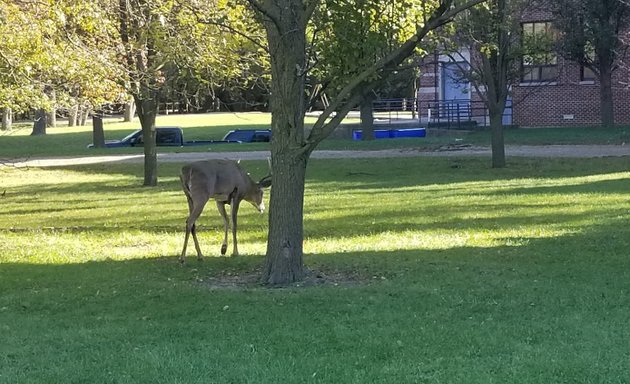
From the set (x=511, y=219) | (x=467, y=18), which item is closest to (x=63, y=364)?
(x=511, y=219)

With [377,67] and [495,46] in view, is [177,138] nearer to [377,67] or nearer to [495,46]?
[495,46]

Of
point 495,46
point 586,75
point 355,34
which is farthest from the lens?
point 586,75

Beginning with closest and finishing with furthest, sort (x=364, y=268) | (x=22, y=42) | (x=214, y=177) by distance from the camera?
(x=364, y=268) < (x=214, y=177) < (x=22, y=42)

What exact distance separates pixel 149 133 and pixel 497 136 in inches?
359

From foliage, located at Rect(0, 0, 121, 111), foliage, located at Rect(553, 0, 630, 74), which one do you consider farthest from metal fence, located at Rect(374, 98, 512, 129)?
foliage, located at Rect(0, 0, 121, 111)

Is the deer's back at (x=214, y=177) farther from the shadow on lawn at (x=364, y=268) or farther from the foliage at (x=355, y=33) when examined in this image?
the foliage at (x=355, y=33)

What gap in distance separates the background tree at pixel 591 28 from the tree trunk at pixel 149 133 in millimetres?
17522

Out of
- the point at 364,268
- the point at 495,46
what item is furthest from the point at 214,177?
the point at 495,46

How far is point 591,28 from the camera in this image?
1325 inches

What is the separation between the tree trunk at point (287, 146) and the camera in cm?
876

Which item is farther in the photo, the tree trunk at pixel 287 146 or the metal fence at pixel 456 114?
the metal fence at pixel 456 114

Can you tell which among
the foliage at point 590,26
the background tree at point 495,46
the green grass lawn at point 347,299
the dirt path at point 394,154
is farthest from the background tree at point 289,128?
the foliage at point 590,26

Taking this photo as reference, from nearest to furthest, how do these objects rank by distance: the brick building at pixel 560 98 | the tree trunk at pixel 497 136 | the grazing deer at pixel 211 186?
the grazing deer at pixel 211 186
the tree trunk at pixel 497 136
the brick building at pixel 560 98

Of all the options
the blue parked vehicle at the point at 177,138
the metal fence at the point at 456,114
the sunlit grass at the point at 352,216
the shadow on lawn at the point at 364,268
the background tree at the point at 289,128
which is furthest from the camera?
the metal fence at the point at 456,114
